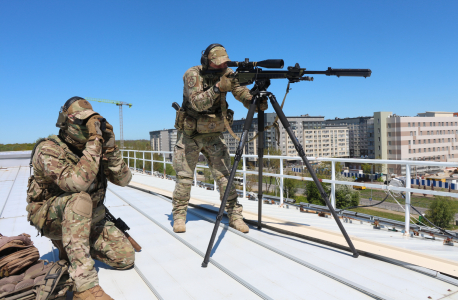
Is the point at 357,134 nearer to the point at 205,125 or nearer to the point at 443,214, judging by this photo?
the point at 443,214

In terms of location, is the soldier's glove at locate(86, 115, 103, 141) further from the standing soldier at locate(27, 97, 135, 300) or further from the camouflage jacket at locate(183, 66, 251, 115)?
the camouflage jacket at locate(183, 66, 251, 115)

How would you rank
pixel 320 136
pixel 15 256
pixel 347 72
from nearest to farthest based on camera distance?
pixel 15 256
pixel 347 72
pixel 320 136

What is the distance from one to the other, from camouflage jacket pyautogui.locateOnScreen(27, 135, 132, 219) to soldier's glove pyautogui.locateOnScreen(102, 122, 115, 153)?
0.16 ft

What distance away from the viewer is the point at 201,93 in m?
2.94

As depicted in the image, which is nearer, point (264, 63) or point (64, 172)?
point (64, 172)

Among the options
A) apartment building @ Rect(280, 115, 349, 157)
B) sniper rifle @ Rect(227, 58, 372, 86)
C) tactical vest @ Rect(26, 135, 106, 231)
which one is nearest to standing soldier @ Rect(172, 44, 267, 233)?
sniper rifle @ Rect(227, 58, 372, 86)

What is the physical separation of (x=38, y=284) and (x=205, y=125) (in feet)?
7.01

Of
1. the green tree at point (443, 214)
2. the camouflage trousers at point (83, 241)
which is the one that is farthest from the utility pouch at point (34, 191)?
the green tree at point (443, 214)

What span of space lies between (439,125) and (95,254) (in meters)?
99.3

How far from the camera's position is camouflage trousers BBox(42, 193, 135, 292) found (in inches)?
74.5

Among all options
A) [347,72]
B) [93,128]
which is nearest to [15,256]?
[93,128]

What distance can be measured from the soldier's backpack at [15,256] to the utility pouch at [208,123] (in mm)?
1951

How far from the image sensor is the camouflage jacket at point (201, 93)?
2.88m

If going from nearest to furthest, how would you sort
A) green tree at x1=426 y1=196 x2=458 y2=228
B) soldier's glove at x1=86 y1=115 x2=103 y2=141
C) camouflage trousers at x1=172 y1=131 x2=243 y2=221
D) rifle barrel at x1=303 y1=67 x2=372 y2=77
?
soldier's glove at x1=86 y1=115 x2=103 y2=141, rifle barrel at x1=303 y1=67 x2=372 y2=77, camouflage trousers at x1=172 y1=131 x2=243 y2=221, green tree at x1=426 y1=196 x2=458 y2=228
